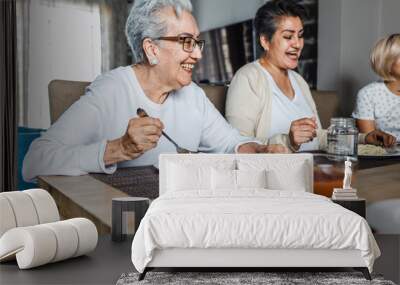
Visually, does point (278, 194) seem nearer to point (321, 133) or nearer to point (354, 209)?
point (354, 209)

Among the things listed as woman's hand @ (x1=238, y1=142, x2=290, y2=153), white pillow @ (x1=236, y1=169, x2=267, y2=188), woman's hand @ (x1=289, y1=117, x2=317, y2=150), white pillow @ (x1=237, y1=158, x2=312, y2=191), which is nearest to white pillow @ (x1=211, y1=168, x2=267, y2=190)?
white pillow @ (x1=236, y1=169, x2=267, y2=188)

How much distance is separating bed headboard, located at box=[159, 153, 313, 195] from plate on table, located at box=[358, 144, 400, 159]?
0.60m

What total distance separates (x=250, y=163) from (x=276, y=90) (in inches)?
28.4

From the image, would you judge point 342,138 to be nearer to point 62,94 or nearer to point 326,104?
point 326,104

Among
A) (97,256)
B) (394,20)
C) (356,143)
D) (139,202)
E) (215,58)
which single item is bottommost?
(97,256)

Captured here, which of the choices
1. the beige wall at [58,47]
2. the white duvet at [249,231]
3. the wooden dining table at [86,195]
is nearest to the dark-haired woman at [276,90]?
the wooden dining table at [86,195]

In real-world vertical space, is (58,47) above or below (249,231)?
above

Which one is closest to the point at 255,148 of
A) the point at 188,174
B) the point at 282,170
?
the point at 282,170

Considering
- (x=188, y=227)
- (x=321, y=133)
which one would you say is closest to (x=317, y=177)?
(x=321, y=133)

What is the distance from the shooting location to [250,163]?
5.07 m

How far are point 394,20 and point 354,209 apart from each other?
169cm

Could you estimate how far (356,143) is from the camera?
5.54m

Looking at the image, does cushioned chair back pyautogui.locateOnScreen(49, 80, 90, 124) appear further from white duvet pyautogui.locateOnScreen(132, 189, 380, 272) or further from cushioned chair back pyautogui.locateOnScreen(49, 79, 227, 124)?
white duvet pyautogui.locateOnScreen(132, 189, 380, 272)

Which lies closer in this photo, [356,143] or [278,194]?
[278,194]
